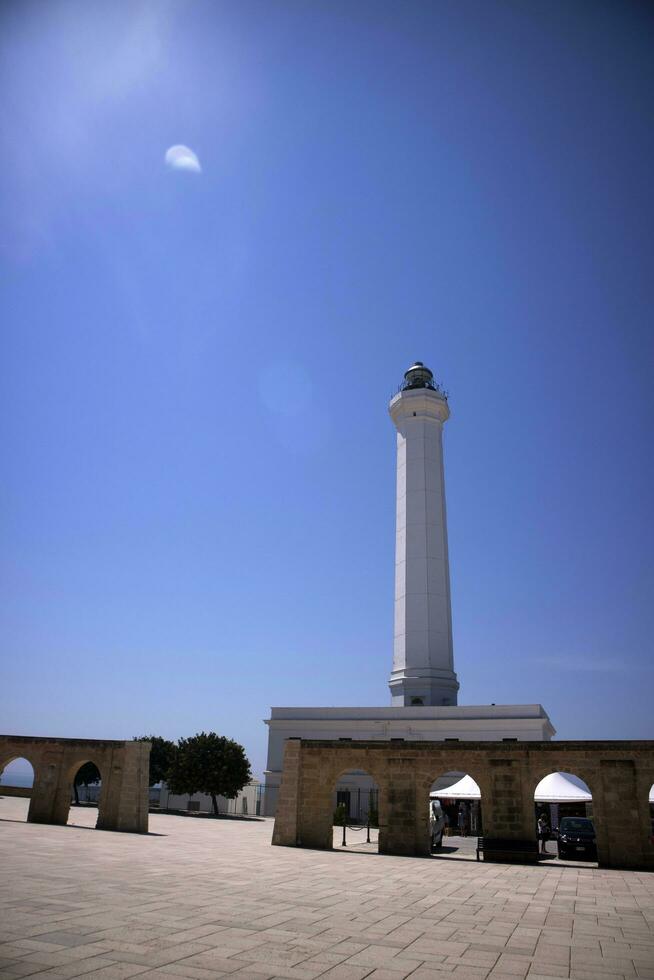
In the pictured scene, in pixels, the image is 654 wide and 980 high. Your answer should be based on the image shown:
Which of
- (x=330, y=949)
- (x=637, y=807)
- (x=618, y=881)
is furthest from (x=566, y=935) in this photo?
(x=637, y=807)

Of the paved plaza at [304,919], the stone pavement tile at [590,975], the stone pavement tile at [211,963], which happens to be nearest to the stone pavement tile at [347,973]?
the paved plaza at [304,919]

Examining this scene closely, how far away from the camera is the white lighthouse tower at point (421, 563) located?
36656 mm

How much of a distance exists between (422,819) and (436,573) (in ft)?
66.3

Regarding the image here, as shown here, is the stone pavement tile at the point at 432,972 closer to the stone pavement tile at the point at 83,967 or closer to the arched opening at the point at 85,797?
Answer: the stone pavement tile at the point at 83,967

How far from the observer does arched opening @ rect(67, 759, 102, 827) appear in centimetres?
2530

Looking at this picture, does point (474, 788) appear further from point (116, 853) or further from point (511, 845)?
point (116, 853)

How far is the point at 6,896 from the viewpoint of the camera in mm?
9102

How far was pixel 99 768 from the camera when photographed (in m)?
21.7

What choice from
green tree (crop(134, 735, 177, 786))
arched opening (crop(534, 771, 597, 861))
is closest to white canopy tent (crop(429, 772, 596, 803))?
arched opening (crop(534, 771, 597, 861))

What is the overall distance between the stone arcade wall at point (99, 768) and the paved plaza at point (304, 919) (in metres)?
5.56

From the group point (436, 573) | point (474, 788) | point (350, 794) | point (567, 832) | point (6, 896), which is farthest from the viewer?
point (436, 573)

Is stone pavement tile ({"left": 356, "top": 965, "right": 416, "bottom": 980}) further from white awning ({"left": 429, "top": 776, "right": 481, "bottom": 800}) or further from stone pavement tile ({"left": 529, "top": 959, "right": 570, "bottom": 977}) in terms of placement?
white awning ({"left": 429, "top": 776, "right": 481, "bottom": 800})

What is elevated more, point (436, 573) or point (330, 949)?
point (436, 573)

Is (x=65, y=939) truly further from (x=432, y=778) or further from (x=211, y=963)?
(x=432, y=778)
